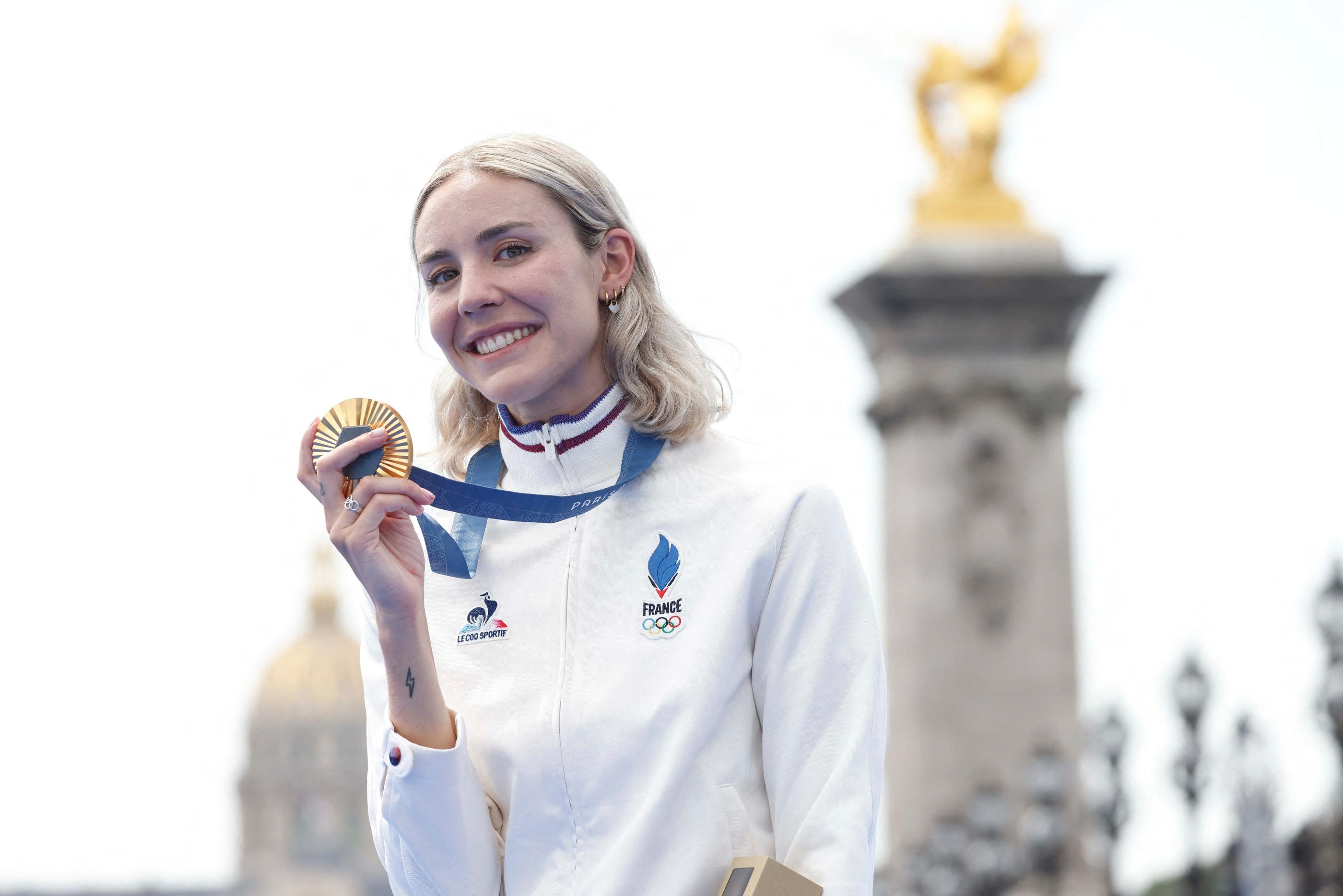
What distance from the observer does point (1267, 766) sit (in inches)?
709

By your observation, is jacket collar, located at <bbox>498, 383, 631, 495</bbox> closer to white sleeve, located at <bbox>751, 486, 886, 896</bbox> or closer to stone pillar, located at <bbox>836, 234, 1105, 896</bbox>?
white sleeve, located at <bbox>751, 486, 886, 896</bbox>

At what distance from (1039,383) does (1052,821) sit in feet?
26.2

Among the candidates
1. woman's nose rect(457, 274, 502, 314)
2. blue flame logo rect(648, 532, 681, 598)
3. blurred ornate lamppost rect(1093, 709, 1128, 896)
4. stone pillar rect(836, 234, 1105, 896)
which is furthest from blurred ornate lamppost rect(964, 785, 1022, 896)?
woman's nose rect(457, 274, 502, 314)

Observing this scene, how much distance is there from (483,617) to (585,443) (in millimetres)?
296

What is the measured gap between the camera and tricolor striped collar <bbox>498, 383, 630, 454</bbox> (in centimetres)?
366

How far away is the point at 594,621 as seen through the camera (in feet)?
11.6

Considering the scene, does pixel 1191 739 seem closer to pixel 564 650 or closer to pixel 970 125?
pixel 970 125

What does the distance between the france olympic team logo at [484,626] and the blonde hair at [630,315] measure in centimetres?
34

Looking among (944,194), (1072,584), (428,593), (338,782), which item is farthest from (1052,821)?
(338,782)

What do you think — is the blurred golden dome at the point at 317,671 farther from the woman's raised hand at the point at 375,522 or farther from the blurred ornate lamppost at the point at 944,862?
the woman's raised hand at the point at 375,522

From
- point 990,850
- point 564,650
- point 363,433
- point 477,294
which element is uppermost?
point 990,850

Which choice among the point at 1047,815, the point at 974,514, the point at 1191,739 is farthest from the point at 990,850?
the point at 974,514

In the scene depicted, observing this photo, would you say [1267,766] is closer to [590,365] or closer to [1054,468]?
[1054,468]

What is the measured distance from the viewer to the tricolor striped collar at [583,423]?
12.0ft
